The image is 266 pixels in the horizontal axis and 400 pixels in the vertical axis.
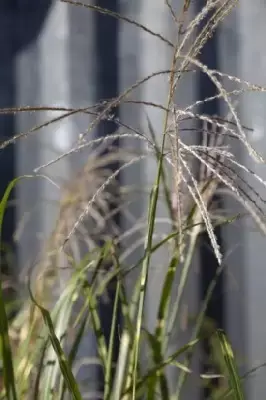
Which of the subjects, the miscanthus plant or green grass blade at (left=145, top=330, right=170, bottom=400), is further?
green grass blade at (left=145, top=330, right=170, bottom=400)

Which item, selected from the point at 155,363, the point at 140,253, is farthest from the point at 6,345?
the point at 140,253

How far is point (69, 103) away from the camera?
102 cm

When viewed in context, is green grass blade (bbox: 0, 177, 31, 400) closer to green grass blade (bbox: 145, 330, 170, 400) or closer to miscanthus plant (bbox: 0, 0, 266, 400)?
miscanthus plant (bbox: 0, 0, 266, 400)

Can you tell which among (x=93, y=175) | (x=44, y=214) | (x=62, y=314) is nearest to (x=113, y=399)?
(x=62, y=314)

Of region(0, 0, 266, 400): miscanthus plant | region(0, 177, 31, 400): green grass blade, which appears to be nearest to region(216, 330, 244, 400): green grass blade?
region(0, 0, 266, 400): miscanthus plant

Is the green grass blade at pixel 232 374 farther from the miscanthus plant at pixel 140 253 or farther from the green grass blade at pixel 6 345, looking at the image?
the green grass blade at pixel 6 345

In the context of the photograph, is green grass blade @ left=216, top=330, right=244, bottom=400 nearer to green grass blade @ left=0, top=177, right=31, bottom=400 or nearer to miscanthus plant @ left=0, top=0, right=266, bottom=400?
miscanthus plant @ left=0, top=0, right=266, bottom=400

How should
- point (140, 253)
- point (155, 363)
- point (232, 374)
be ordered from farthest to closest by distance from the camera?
point (140, 253) < point (155, 363) < point (232, 374)

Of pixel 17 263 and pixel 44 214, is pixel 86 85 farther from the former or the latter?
pixel 17 263

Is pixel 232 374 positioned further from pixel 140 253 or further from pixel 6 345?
pixel 140 253

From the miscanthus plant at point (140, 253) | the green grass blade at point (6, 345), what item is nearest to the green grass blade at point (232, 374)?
the miscanthus plant at point (140, 253)

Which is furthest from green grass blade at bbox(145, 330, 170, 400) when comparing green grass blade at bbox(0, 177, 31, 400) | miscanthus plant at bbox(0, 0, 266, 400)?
green grass blade at bbox(0, 177, 31, 400)

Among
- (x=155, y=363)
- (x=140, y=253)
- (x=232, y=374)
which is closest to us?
(x=232, y=374)

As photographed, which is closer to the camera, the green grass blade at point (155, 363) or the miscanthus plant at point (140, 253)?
the miscanthus plant at point (140, 253)
